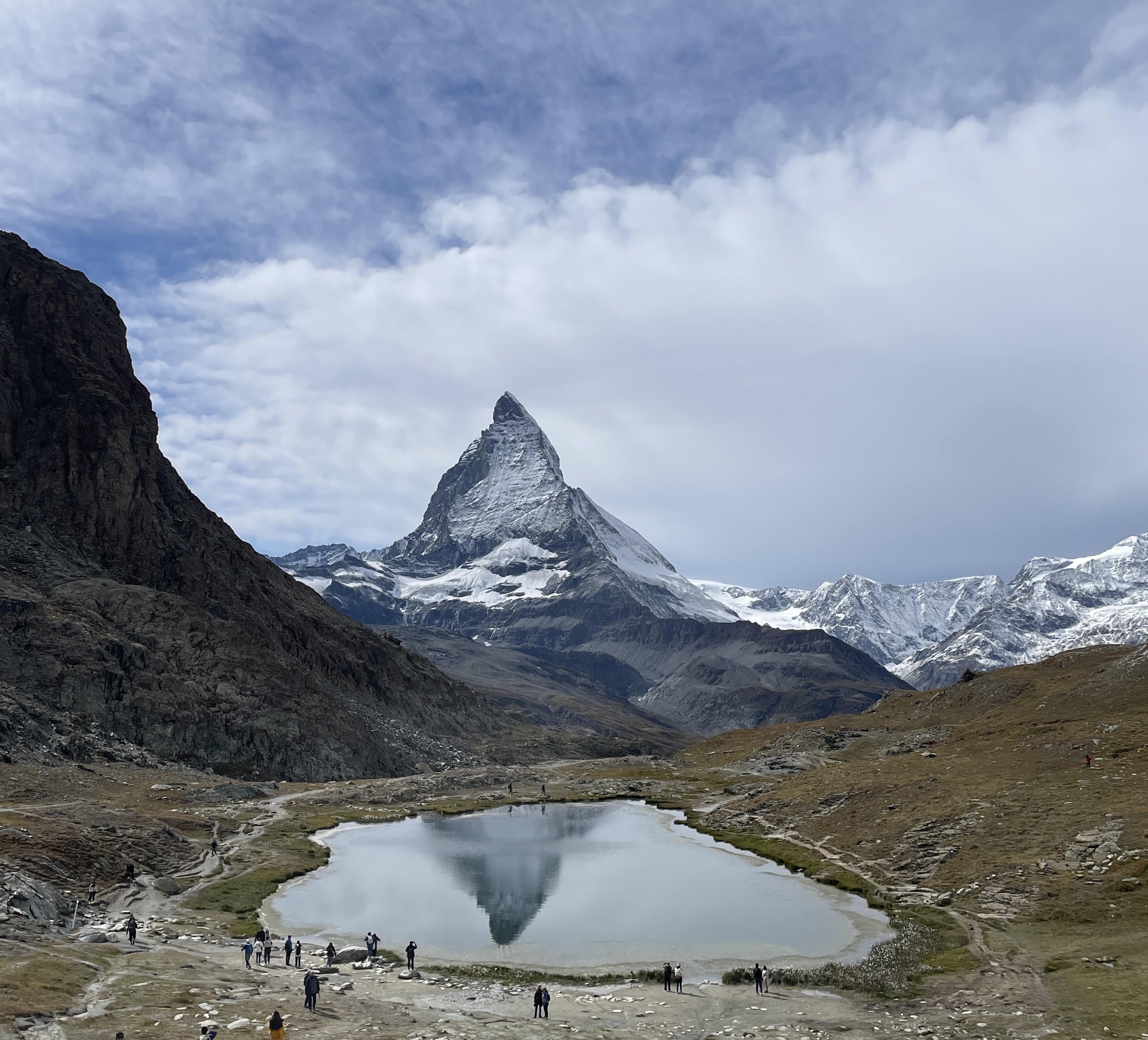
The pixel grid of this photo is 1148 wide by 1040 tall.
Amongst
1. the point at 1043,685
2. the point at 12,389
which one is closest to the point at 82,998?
the point at 1043,685

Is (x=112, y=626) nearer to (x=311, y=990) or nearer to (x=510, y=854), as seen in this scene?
(x=510, y=854)

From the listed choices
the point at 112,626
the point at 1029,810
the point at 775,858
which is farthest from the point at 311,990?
the point at 112,626

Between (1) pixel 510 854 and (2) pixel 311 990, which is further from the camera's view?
(1) pixel 510 854

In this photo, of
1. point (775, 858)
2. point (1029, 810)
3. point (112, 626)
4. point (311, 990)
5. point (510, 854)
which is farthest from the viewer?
point (112, 626)

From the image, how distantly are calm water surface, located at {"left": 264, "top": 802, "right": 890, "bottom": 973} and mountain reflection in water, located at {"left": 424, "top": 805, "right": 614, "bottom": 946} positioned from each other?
299 mm

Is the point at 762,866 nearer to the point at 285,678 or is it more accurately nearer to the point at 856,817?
the point at 856,817

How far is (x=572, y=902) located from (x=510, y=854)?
25260mm

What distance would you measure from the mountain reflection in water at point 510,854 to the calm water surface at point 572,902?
299 millimetres

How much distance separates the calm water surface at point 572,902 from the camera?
6150 cm

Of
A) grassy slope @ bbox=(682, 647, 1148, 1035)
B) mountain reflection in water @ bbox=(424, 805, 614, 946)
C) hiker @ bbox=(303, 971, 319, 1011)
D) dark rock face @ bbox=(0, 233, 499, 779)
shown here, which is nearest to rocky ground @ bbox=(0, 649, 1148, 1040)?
grassy slope @ bbox=(682, 647, 1148, 1035)

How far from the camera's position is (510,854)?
101875 millimetres

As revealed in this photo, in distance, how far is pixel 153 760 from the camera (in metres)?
139

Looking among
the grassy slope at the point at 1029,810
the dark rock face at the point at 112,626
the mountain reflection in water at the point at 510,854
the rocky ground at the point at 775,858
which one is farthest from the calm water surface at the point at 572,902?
the dark rock face at the point at 112,626

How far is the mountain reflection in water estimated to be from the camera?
7644cm
